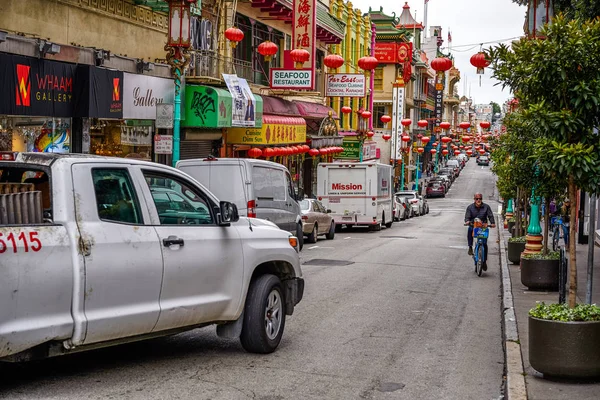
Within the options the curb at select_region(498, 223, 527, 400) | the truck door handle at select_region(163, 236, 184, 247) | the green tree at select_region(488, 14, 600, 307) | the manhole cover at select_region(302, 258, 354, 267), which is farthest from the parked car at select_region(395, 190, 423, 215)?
the truck door handle at select_region(163, 236, 184, 247)

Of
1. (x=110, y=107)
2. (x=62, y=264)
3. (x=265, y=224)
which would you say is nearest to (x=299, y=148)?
(x=110, y=107)

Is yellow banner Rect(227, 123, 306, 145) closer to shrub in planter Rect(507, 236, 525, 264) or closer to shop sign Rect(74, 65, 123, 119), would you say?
shop sign Rect(74, 65, 123, 119)

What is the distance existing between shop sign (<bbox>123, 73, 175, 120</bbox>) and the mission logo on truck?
1116 cm

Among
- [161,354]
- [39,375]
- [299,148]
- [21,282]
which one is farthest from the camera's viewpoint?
[299,148]

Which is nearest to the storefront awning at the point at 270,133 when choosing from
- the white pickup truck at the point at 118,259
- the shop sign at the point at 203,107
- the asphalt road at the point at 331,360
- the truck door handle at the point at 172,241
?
the shop sign at the point at 203,107

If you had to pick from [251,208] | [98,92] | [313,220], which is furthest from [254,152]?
[251,208]

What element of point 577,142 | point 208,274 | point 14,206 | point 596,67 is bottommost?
point 208,274

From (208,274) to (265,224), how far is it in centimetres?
139

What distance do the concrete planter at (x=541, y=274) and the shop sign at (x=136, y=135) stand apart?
12630mm

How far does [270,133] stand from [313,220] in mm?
7003

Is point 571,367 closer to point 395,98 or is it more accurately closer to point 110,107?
point 110,107

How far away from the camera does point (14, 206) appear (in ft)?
22.1

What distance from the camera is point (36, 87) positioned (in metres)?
19.1

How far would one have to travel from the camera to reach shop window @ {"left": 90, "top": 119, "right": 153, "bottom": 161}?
897 inches
